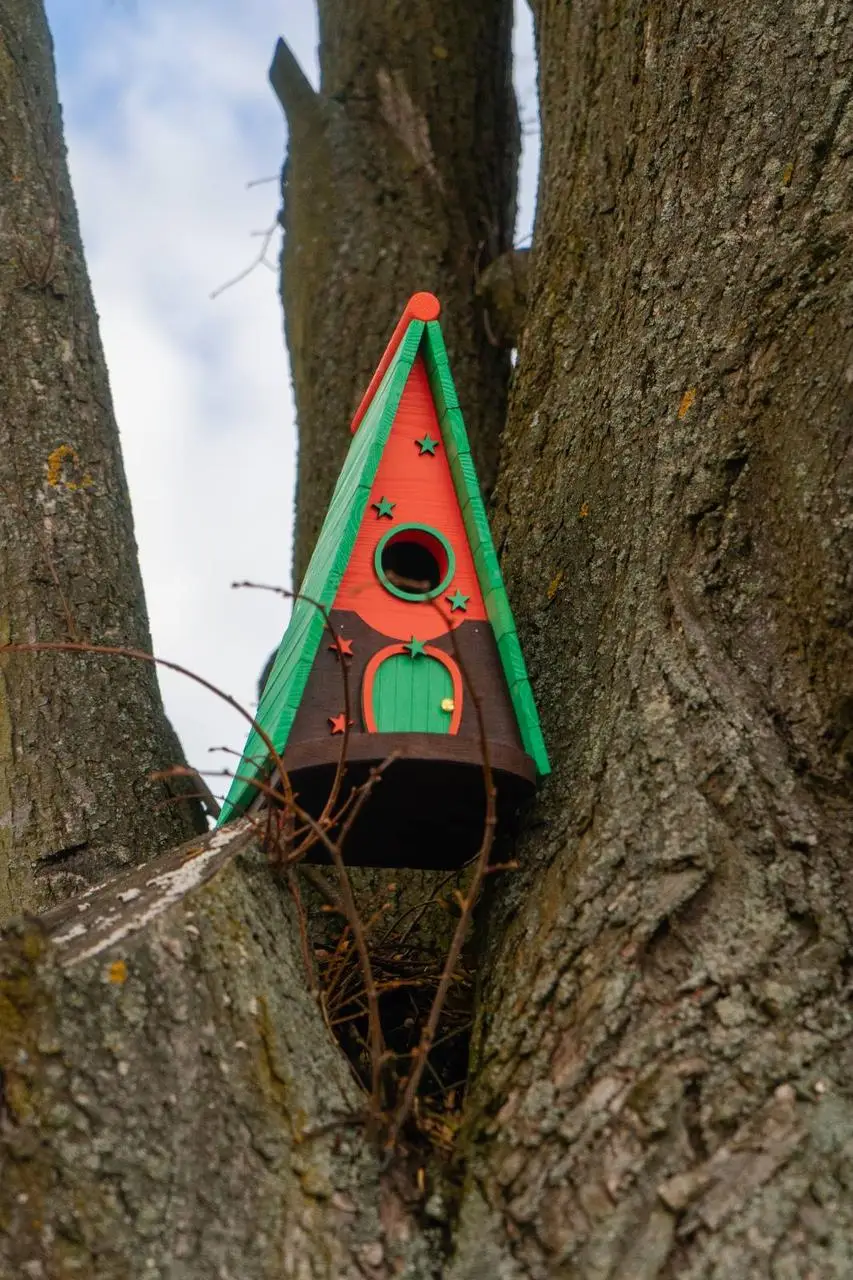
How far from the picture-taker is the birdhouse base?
6.33 feet

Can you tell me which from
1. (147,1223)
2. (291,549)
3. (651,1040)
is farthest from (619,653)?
(291,549)

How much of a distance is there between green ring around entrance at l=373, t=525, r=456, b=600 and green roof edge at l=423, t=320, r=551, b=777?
0.05 m

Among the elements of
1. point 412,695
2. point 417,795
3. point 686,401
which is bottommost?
point 417,795

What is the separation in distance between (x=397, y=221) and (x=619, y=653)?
82.8 inches

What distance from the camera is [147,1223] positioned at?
1.47m

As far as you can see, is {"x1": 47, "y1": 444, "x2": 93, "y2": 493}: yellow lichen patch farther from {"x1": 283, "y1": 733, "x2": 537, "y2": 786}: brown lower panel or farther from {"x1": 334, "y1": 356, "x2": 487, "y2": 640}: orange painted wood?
{"x1": 283, "y1": 733, "x2": 537, "y2": 786}: brown lower panel

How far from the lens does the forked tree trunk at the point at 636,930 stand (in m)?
1.50

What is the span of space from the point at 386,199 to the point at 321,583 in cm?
207

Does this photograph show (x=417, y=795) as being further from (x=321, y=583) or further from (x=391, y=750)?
(x=321, y=583)

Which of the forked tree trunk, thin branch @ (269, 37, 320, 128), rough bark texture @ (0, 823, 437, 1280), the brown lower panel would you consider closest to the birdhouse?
the brown lower panel

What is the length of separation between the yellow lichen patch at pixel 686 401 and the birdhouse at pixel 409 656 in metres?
0.39

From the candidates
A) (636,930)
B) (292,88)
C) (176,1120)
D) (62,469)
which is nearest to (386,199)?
(292,88)

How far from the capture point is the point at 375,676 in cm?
204

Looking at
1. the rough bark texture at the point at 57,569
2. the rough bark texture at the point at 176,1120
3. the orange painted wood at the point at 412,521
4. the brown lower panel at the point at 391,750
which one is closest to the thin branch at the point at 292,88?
the rough bark texture at the point at 57,569
